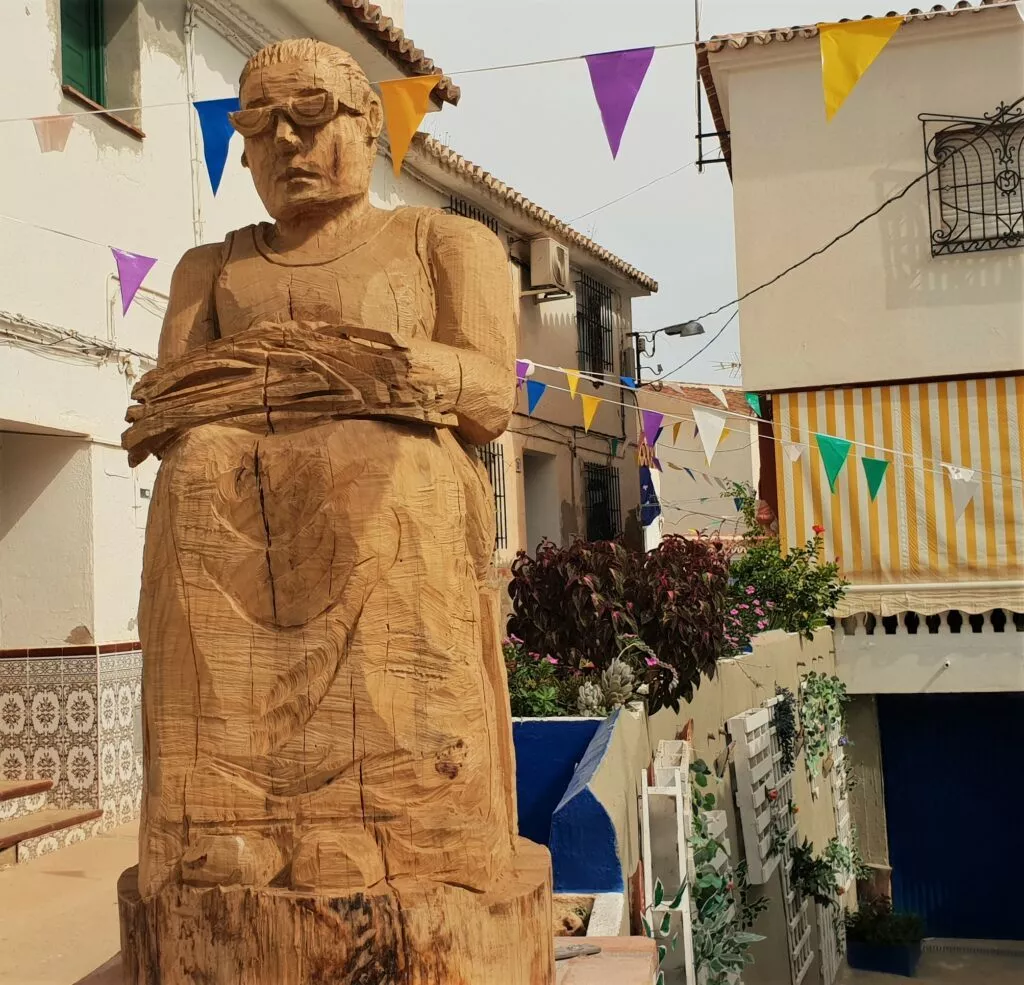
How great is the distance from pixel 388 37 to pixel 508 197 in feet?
12.5

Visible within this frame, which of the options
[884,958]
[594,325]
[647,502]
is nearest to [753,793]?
[884,958]

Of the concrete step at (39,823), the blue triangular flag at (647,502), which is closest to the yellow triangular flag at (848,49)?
the concrete step at (39,823)

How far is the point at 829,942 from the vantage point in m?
A: 9.84

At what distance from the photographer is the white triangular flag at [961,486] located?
A: 448 inches

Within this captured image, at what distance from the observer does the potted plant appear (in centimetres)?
1067

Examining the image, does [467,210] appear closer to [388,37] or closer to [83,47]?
[388,37]

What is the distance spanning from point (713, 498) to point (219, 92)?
15.8 m

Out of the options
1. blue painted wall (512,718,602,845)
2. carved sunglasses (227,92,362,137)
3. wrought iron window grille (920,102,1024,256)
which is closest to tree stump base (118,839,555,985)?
carved sunglasses (227,92,362,137)

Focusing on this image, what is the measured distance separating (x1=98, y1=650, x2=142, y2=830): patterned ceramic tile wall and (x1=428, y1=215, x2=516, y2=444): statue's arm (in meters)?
5.08

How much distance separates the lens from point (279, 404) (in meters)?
2.39

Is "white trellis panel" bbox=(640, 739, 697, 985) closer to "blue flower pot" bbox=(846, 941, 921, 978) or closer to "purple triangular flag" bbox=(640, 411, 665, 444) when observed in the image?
"purple triangular flag" bbox=(640, 411, 665, 444)

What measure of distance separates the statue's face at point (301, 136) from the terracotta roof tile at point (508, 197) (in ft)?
29.6

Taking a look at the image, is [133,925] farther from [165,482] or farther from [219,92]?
[219,92]

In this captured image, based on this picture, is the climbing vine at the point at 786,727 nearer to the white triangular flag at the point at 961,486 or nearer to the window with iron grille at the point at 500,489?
the white triangular flag at the point at 961,486
